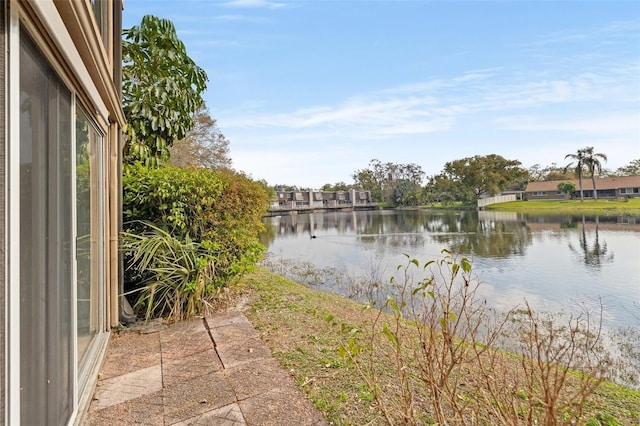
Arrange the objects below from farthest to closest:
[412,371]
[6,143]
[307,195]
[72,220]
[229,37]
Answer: [307,195], [229,37], [412,371], [72,220], [6,143]

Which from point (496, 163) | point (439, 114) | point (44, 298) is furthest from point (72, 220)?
point (496, 163)

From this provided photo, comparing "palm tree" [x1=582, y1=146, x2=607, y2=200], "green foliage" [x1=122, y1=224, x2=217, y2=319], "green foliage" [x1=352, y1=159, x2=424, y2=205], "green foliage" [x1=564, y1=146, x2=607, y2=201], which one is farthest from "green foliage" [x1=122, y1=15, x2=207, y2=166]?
"green foliage" [x1=352, y1=159, x2=424, y2=205]

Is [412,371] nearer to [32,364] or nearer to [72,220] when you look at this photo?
[32,364]

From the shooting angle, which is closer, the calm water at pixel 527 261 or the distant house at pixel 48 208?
the distant house at pixel 48 208

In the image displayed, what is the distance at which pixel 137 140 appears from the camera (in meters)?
4.53

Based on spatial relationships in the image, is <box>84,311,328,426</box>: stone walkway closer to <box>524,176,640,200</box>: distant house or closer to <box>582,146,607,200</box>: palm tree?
<box>582,146,607,200</box>: palm tree

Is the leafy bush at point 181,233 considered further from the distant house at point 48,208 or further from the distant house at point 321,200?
the distant house at point 321,200

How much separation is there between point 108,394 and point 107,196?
1.62m

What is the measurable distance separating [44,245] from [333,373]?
1.79 meters

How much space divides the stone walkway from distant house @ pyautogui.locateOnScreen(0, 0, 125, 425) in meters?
0.19

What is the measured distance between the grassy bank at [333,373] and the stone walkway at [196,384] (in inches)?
4.2

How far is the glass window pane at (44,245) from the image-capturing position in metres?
1.05

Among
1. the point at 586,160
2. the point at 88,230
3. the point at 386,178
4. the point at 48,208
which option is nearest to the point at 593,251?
the point at 88,230

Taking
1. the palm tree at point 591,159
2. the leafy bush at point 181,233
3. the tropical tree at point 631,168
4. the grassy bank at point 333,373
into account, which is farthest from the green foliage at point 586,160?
the leafy bush at point 181,233
